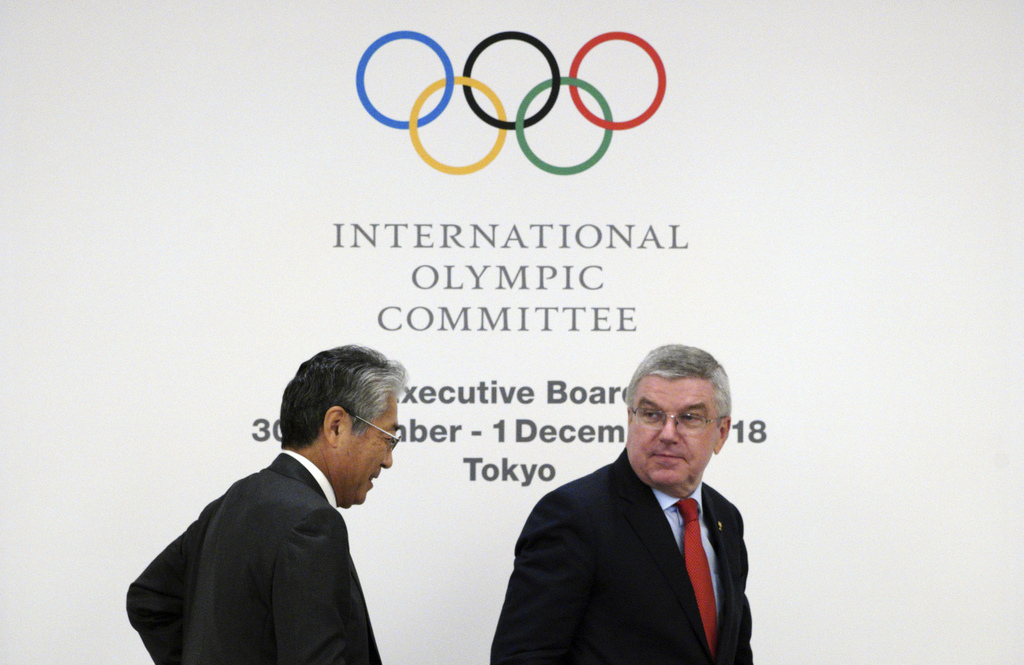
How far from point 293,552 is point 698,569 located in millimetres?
912

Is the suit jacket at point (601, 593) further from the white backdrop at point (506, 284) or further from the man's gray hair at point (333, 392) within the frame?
the white backdrop at point (506, 284)

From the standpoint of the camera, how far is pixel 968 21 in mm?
3188

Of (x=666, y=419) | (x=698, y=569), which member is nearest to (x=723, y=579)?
(x=698, y=569)

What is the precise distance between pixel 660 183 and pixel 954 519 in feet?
4.71

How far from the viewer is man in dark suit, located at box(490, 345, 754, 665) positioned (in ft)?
6.54

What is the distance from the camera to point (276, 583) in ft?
5.69

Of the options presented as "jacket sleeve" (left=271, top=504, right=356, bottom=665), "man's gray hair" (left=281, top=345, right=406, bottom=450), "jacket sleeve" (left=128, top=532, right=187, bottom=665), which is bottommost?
"jacket sleeve" (left=128, top=532, right=187, bottom=665)

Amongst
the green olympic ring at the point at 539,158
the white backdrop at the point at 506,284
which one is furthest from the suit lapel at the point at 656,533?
the green olympic ring at the point at 539,158

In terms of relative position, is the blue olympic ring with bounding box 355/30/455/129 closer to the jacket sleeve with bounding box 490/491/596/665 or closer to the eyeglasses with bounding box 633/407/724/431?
the eyeglasses with bounding box 633/407/724/431

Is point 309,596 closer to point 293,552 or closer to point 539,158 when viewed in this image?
point 293,552

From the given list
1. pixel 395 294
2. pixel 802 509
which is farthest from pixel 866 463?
pixel 395 294

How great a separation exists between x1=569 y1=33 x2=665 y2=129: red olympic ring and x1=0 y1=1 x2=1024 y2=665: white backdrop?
3 centimetres

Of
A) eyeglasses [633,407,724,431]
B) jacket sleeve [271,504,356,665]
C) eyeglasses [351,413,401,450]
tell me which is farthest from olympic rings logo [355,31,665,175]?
jacket sleeve [271,504,356,665]

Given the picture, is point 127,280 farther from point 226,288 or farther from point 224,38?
point 224,38
